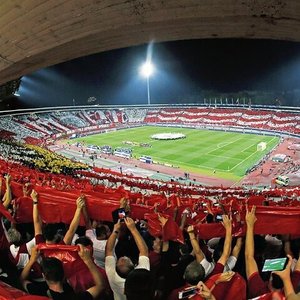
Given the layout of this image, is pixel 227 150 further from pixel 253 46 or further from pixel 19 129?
pixel 253 46

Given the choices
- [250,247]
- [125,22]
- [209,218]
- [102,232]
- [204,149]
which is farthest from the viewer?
[204,149]

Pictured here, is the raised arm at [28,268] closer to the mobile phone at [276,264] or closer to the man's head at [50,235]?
the man's head at [50,235]

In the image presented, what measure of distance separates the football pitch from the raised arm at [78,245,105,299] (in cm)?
2574

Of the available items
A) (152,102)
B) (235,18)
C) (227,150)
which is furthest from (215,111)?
(235,18)

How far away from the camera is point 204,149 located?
38.4 meters

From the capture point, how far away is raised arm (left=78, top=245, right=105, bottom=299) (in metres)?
2.47

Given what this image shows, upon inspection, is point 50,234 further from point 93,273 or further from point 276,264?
point 276,264

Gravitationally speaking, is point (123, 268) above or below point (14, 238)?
below

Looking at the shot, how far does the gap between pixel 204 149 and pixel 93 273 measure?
36.4 m

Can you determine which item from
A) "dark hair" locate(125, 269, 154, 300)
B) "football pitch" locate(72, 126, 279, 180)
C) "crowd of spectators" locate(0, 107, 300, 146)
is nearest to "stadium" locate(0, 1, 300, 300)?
"dark hair" locate(125, 269, 154, 300)

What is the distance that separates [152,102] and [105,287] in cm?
8162

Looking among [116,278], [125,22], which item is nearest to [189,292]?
[116,278]

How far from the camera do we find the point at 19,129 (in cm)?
5031

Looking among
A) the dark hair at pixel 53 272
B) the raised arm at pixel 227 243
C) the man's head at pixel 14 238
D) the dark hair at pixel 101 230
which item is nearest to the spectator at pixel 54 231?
the man's head at pixel 14 238
